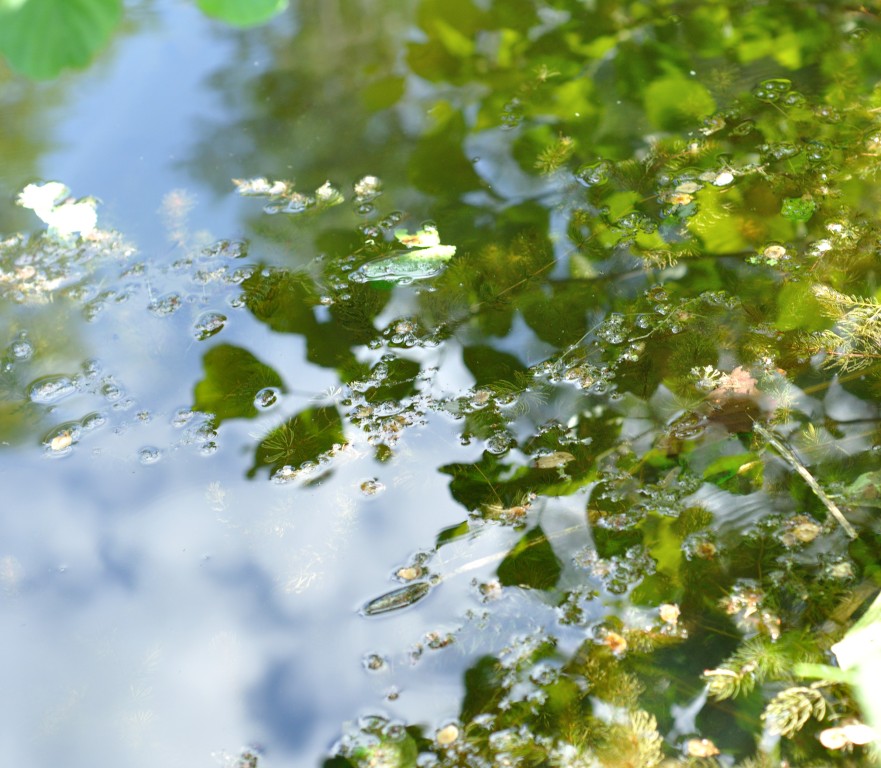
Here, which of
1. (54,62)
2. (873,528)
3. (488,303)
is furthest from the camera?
(488,303)

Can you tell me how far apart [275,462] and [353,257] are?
738 mm

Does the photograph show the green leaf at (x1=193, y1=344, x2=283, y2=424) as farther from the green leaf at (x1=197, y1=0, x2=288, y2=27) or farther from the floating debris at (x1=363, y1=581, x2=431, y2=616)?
the green leaf at (x1=197, y1=0, x2=288, y2=27)

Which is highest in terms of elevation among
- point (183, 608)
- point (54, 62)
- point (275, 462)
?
point (54, 62)

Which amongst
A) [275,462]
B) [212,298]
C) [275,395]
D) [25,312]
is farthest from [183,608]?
[25,312]

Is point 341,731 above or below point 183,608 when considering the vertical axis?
below

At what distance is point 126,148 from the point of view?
107 inches

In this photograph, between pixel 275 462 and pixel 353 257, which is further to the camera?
pixel 353 257

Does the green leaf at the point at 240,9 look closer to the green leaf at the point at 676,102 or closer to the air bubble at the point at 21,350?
the air bubble at the point at 21,350

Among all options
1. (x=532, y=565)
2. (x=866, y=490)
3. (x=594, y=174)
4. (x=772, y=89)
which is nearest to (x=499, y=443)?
(x=532, y=565)

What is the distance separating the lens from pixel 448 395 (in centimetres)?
212

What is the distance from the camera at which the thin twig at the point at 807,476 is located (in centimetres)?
181

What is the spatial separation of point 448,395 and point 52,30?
1.39 metres

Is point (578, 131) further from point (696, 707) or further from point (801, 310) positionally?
point (696, 707)

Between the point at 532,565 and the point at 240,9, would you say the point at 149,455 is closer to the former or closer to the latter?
the point at 532,565
